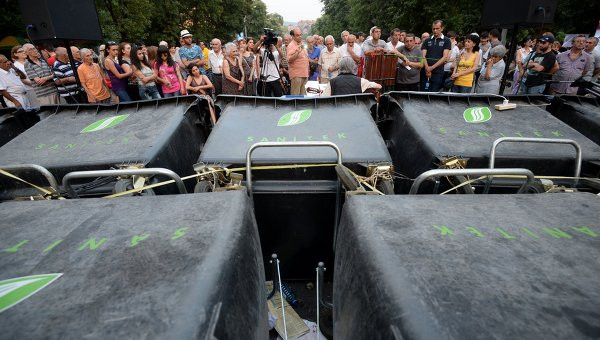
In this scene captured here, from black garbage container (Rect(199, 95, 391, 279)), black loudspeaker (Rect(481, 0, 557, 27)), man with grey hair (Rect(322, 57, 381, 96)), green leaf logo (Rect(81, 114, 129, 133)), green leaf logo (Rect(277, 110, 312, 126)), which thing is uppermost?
black loudspeaker (Rect(481, 0, 557, 27))

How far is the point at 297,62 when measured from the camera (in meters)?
7.40

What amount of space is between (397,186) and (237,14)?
118 feet

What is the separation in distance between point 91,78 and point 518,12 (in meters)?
7.23

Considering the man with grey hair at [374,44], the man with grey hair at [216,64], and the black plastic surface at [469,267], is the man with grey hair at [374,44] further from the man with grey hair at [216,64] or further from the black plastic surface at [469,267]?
the black plastic surface at [469,267]

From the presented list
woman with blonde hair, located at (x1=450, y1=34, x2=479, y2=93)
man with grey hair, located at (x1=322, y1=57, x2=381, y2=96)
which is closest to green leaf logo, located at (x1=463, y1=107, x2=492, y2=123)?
man with grey hair, located at (x1=322, y1=57, x2=381, y2=96)

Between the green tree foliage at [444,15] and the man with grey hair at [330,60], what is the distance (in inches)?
390

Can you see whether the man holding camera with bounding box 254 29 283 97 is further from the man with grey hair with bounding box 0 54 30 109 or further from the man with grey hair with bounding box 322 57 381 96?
the man with grey hair with bounding box 0 54 30 109

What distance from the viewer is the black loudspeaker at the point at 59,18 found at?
4.19 metres

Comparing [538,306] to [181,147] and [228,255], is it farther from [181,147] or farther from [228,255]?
[181,147]

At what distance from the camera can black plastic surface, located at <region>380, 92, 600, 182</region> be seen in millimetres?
2359

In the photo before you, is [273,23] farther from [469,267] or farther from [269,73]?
[469,267]

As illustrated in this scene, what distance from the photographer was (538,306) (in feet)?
3.03

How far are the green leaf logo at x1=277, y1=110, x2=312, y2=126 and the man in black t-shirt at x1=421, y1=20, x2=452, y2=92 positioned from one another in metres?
5.43

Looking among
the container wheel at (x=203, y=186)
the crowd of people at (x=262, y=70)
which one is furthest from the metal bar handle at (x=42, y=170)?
the crowd of people at (x=262, y=70)
